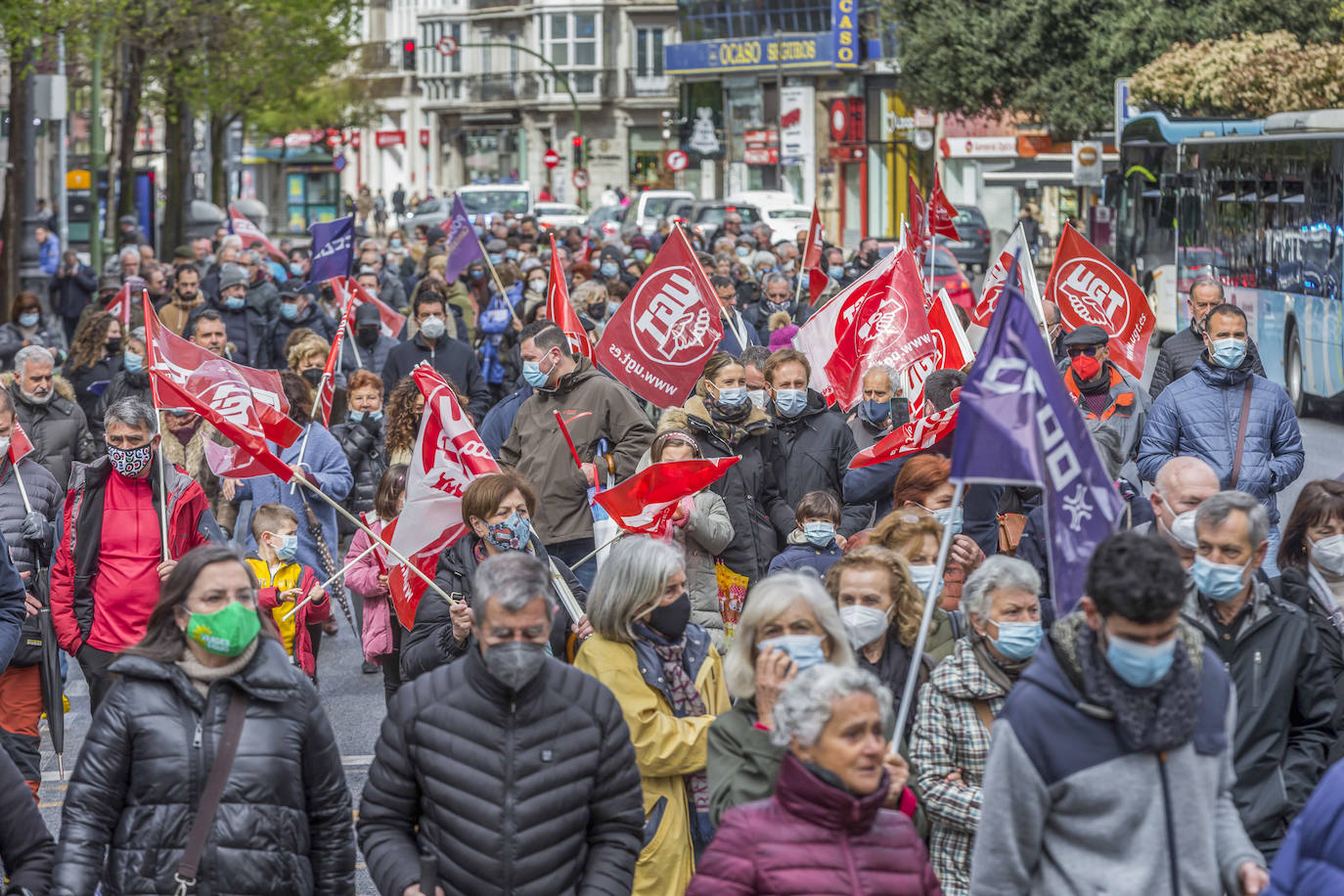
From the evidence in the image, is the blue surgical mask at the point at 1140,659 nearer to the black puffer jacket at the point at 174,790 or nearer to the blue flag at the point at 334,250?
the black puffer jacket at the point at 174,790

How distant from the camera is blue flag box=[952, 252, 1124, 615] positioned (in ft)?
15.5

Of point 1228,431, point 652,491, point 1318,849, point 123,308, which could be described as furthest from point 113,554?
point 123,308

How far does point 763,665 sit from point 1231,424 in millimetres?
4377

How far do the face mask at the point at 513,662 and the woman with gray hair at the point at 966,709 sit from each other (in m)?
0.97

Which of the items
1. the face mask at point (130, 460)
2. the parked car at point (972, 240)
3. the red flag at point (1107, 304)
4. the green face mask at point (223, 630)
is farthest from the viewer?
the parked car at point (972, 240)

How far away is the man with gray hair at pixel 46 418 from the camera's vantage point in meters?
9.98

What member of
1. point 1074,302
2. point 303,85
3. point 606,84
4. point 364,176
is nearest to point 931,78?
point 303,85

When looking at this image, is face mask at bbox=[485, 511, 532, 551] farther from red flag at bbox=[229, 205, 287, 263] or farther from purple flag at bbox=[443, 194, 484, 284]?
red flag at bbox=[229, 205, 287, 263]

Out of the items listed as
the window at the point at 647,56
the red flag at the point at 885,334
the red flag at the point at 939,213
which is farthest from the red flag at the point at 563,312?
the window at the point at 647,56

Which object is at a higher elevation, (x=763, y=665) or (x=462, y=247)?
(x=462, y=247)

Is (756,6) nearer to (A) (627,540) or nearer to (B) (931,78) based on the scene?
(B) (931,78)

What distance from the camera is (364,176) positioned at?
9869 centimetres

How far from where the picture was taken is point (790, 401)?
8.74 m

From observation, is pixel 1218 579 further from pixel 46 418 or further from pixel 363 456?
pixel 46 418
